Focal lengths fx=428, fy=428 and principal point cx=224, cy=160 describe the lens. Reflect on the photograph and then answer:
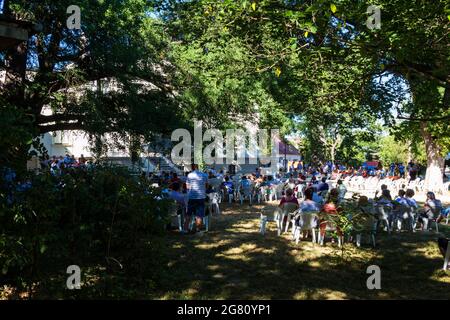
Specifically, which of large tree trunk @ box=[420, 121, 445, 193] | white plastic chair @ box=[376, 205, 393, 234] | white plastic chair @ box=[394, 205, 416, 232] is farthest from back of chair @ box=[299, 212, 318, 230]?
large tree trunk @ box=[420, 121, 445, 193]

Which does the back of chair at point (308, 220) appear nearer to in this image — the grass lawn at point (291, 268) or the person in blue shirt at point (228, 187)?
the grass lawn at point (291, 268)

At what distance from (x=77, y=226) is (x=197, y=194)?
5.40 metres

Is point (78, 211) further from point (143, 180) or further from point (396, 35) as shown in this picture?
point (396, 35)

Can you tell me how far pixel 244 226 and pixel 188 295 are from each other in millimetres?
5979

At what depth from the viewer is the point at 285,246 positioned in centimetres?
949

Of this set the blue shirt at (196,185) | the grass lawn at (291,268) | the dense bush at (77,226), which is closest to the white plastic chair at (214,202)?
the grass lawn at (291,268)

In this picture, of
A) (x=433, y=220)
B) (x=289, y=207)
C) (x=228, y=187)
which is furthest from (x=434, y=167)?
(x=289, y=207)

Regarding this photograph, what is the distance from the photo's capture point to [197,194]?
1043 cm

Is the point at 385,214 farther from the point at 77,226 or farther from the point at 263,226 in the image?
the point at 77,226

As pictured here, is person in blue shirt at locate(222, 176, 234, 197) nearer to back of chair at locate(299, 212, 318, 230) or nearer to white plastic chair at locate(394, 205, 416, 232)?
Answer: white plastic chair at locate(394, 205, 416, 232)

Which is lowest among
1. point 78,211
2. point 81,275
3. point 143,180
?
point 81,275

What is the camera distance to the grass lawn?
6473 mm

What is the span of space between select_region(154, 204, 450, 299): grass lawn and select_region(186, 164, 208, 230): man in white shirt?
58cm
